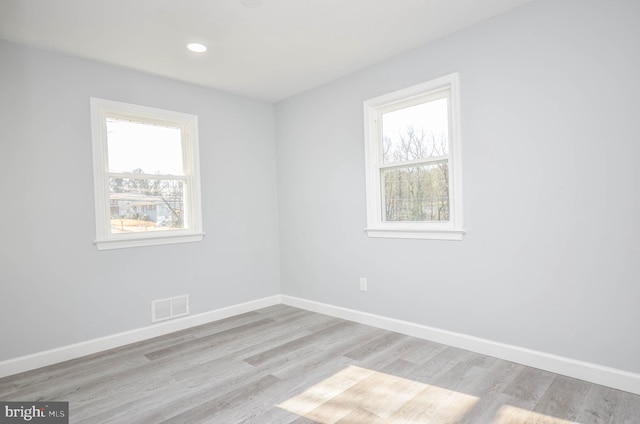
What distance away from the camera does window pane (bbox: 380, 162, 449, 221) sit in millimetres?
3123

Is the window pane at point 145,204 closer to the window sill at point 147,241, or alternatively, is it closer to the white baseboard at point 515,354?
the window sill at point 147,241

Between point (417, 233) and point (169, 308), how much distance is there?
2.59 m

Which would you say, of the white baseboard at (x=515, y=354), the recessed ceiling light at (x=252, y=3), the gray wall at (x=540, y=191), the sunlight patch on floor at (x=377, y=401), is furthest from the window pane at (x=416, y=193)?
the recessed ceiling light at (x=252, y=3)

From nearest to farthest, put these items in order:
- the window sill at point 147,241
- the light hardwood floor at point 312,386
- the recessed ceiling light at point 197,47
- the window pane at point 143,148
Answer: the light hardwood floor at point 312,386 < the recessed ceiling light at point 197,47 < the window sill at point 147,241 < the window pane at point 143,148

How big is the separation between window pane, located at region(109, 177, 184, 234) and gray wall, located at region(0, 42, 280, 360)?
0.22 m

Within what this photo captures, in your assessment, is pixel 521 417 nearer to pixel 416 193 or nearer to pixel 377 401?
pixel 377 401

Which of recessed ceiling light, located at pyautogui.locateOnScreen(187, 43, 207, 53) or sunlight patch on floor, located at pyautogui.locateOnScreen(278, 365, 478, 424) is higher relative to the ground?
recessed ceiling light, located at pyautogui.locateOnScreen(187, 43, 207, 53)

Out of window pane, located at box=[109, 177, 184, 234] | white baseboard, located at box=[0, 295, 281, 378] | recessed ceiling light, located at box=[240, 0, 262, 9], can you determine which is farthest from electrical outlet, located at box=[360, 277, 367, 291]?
recessed ceiling light, located at box=[240, 0, 262, 9]

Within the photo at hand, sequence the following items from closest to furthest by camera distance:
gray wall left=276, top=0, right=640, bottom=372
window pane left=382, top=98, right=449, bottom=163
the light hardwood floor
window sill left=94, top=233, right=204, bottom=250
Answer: the light hardwood floor < gray wall left=276, top=0, right=640, bottom=372 < window pane left=382, top=98, right=449, bottom=163 < window sill left=94, top=233, right=204, bottom=250

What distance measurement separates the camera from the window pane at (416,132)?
3.11 meters

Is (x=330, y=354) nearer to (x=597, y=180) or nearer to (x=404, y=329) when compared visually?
(x=404, y=329)

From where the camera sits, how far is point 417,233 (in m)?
3.21

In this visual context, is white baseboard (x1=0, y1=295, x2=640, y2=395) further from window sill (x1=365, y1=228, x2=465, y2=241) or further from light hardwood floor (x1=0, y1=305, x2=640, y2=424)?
window sill (x1=365, y1=228, x2=465, y2=241)

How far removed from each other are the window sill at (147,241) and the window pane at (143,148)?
2.20 ft
